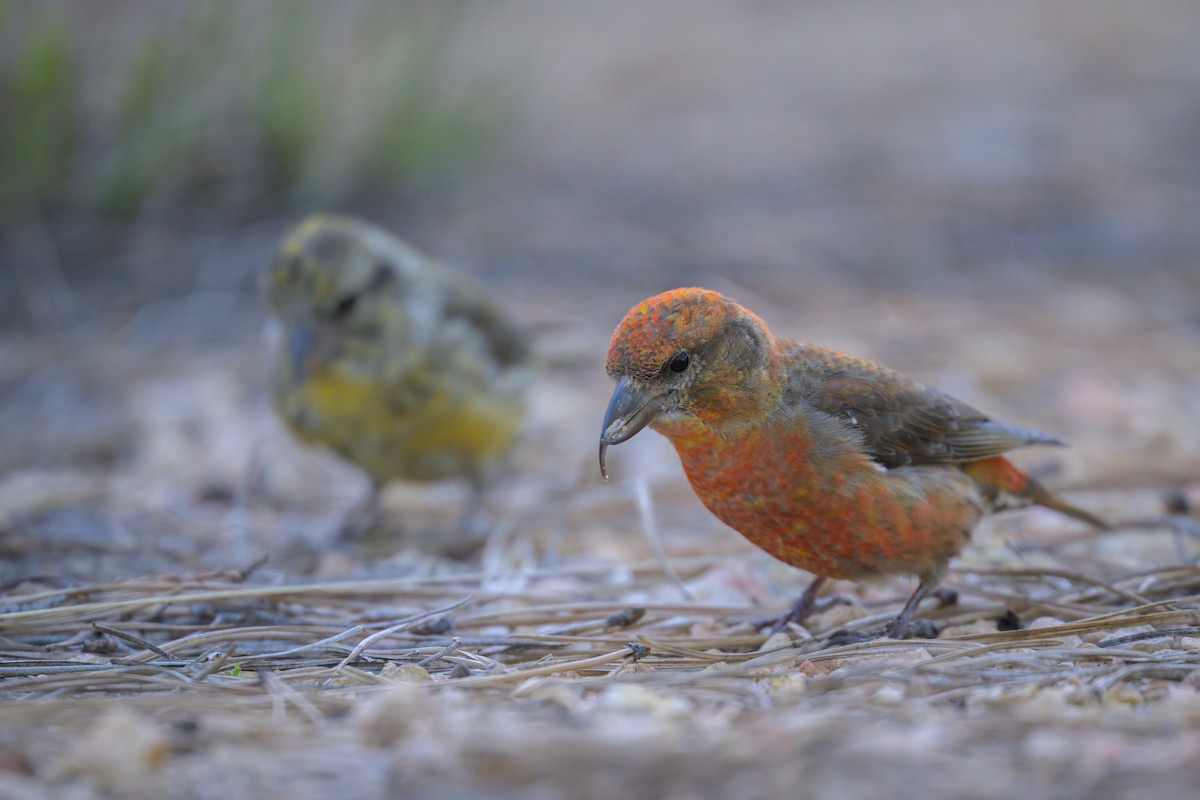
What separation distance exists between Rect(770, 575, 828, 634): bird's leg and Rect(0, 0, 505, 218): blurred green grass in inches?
188

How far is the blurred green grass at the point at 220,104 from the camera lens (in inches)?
248

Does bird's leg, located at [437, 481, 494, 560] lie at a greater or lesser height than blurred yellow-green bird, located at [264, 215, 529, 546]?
lesser

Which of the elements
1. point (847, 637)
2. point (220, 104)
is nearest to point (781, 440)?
point (847, 637)

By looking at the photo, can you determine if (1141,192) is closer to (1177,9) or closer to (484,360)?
(484,360)

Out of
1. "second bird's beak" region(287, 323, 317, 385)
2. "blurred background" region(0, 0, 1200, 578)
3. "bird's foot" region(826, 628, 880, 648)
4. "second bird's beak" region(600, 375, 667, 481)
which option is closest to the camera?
"second bird's beak" region(600, 375, 667, 481)

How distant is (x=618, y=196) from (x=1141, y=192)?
4.13 metres

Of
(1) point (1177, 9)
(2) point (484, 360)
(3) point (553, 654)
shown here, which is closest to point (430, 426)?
(2) point (484, 360)

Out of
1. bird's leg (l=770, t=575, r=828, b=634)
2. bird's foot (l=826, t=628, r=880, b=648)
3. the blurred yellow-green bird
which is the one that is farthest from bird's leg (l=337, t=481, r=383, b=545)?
bird's foot (l=826, t=628, r=880, b=648)

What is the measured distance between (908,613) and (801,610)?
0.32 meters

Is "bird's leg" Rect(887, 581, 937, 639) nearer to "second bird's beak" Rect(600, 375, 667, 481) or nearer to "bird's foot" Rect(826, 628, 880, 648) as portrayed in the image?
"bird's foot" Rect(826, 628, 880, 648)

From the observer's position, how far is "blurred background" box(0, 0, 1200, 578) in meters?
5.33

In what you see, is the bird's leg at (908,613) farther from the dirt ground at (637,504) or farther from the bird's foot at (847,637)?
the dirt ground at (637,504)

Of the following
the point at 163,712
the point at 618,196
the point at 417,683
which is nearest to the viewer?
the point at 163,712

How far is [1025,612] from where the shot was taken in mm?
3494
